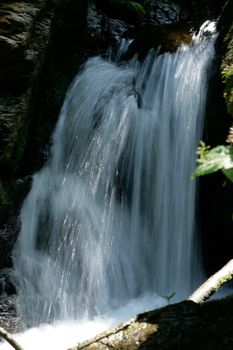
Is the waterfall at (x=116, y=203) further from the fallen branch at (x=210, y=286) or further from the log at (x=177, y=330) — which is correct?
the log at (x=177, y=330)

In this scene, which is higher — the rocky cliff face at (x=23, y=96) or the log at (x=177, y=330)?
the rocky cliff face at (x=23, y=96)

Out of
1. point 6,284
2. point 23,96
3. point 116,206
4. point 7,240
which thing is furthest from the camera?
point 116,206

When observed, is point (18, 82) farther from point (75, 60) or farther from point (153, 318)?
point (153, 318)

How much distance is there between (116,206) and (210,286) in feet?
13.3

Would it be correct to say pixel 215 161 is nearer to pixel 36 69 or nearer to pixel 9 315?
pixel 9 315

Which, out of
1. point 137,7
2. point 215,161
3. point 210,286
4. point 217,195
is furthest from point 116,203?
point 137,7

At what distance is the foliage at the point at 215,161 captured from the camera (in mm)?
1196

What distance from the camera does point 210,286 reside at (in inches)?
83.3

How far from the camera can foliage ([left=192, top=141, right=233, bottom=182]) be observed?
120cm

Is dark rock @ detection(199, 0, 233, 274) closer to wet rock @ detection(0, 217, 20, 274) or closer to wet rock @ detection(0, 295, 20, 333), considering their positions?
wet rock @ detection(0, 217, 20, 274)

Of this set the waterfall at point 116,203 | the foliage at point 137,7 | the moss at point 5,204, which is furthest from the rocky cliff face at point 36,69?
the foliage at point 137,7

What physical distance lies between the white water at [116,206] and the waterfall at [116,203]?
1cm

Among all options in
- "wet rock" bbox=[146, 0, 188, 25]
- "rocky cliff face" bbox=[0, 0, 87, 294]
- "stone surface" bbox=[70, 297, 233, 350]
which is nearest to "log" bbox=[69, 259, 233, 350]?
"stone surface" bbox=[70, 297, 233, 350]

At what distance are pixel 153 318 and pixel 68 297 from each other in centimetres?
350
